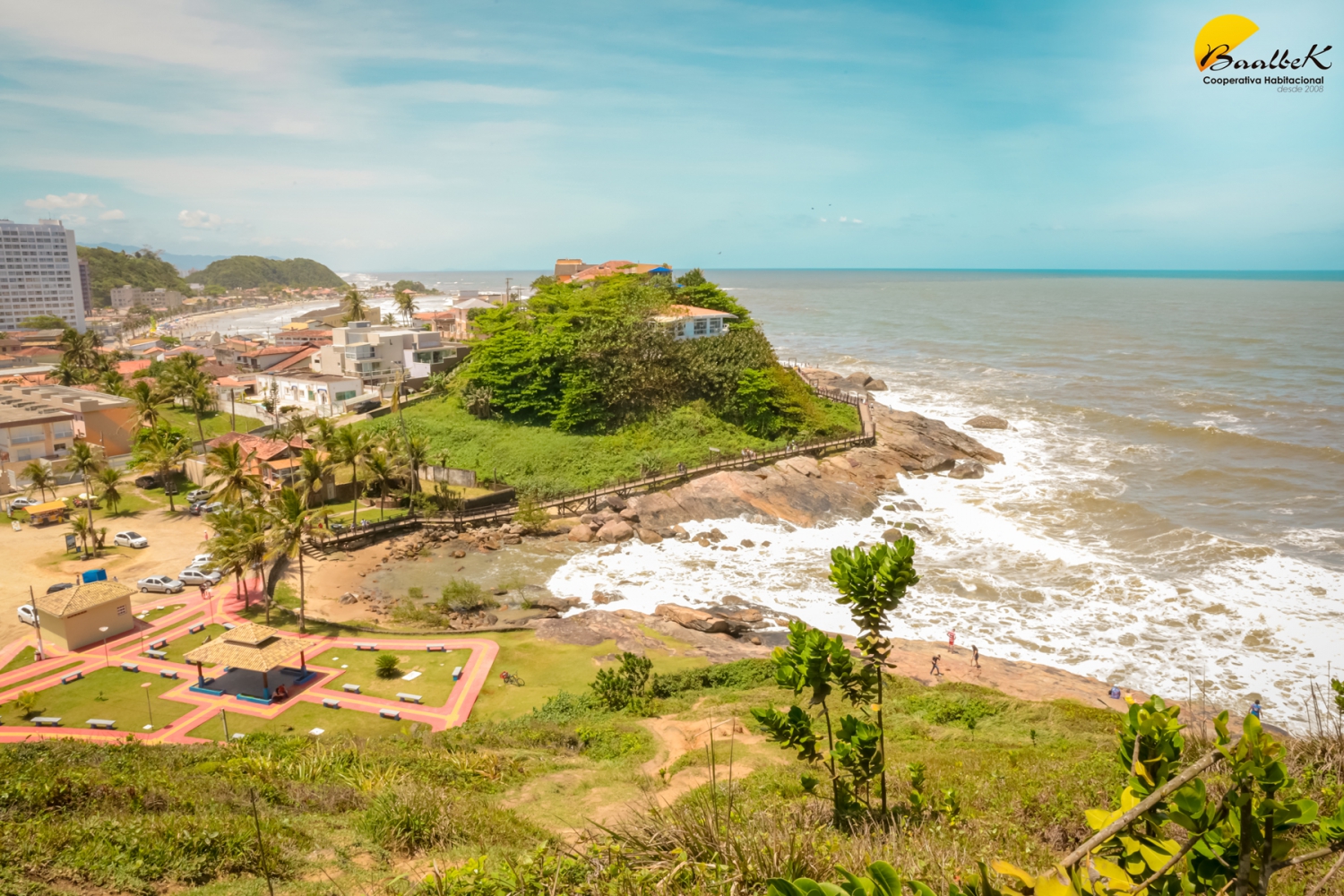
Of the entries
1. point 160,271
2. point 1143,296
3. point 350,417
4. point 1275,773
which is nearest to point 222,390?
point 350,417


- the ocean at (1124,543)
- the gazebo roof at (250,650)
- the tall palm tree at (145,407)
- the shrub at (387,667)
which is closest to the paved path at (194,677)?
the gazebo roof at (250,650)

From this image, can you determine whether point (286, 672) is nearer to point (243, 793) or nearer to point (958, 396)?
point (243, 793)

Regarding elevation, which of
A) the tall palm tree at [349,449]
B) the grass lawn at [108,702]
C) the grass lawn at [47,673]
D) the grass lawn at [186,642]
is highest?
the tall palm tree at [349,449]

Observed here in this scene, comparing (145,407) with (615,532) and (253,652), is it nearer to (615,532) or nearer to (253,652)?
(615,532)

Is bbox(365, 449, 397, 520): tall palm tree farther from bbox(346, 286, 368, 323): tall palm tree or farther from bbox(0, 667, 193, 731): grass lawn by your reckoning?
bbox(346, 286, 368, 323): tall palm tree

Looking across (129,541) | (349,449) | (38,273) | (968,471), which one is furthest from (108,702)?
(38,273)

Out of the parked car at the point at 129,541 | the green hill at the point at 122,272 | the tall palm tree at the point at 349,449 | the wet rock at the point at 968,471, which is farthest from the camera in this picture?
the green hill at the point at 122,272

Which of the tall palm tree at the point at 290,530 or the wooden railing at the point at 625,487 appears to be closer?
the tall palm tree at the point at 290,530

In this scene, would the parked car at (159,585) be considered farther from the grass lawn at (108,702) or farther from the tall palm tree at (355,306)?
the tall palm tree at (355,306)
